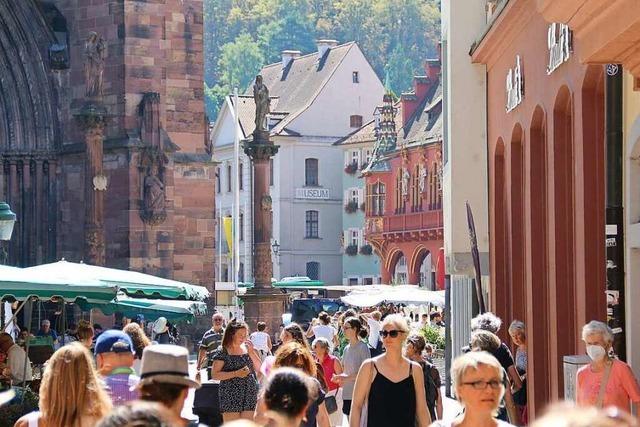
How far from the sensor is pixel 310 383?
6934mm

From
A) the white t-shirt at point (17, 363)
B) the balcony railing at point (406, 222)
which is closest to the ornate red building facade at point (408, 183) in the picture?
the balcony railing at point (406, 222)

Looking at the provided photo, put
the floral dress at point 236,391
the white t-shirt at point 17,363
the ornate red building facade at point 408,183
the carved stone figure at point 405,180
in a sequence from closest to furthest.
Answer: the floral dress at point 236,391, the white t-shirt at point 17,363, the ornate red building facade at point 408,183, the carved stone figure at point 405,180

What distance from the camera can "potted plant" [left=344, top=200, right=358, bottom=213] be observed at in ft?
277

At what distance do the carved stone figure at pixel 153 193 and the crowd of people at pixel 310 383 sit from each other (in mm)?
17186

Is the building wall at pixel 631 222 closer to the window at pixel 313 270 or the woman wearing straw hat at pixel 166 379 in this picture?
the woman wearing straw hat at pixel 166 379

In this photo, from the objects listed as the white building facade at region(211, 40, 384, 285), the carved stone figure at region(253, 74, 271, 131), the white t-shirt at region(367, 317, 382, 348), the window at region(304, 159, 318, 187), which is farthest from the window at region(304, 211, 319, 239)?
the white t-shirt at region(367, 317, 382, 348)

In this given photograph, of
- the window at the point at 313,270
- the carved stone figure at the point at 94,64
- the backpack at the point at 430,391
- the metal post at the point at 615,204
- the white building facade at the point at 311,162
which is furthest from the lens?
the window at the point at 313,270

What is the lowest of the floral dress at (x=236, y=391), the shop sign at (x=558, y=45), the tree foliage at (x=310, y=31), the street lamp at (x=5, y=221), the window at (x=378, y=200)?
the floral dress at (x=236, y=391)

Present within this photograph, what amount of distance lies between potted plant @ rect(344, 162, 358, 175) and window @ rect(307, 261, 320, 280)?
17.9 ft

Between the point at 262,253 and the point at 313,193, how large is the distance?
47793 millimetres

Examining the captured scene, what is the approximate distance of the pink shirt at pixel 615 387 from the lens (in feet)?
34.4

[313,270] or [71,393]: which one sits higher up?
[313,270]

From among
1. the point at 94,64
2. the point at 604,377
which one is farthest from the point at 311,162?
the point at 604,377

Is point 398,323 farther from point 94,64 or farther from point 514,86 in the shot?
point 94,64
